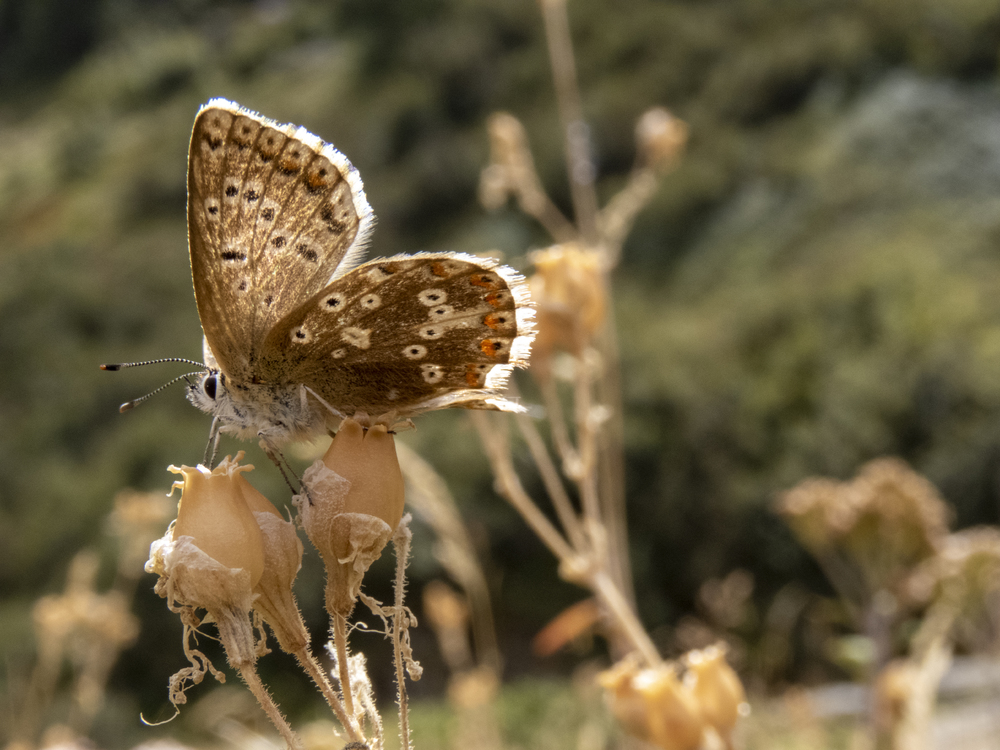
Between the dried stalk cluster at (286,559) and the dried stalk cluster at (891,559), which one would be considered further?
the dried stalk cluster at (891,559)

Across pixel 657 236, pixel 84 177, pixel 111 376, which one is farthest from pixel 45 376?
pixel 657 236

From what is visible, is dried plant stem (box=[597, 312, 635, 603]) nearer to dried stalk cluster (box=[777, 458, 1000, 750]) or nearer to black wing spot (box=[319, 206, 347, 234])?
dried stalk cluster (box=[777, 458, 1000, 750])

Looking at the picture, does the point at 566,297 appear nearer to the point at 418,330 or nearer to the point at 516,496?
the point at 516,496

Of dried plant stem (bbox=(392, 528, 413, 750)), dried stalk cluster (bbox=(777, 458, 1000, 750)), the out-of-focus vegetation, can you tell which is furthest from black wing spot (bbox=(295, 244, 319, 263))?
the out-of-focus vegetation

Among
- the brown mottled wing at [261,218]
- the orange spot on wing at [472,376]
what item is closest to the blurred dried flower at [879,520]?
the orange spot on wing at [472,376]

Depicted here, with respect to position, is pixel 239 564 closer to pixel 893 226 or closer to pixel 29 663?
pixel 29 663

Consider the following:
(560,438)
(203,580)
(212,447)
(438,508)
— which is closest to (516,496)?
(560,438)

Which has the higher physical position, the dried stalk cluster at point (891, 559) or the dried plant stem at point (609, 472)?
the dried plant stem at point (609, 472)

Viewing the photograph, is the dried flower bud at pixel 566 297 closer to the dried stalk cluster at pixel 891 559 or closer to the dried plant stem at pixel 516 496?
the dried plant stem at pixel 516 496
